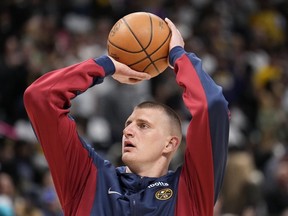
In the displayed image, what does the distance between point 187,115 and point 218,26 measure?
116 inches

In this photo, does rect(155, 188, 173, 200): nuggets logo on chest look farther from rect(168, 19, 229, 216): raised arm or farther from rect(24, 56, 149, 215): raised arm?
rect(24, 56, 149, 215): raised arm

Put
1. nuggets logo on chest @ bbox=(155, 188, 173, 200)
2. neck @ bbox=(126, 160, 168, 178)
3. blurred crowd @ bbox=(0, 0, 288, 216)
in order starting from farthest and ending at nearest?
blurred crowd @ bbox=(0, 0, 288, 216) < neck @ bbox=(126, 160, 168, 178) < nuggets logo on chest @ bbox=(155, 188, 173, 200)

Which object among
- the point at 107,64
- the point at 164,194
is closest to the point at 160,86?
the point at 107,64

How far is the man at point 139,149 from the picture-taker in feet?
13.6

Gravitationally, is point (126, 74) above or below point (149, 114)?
above

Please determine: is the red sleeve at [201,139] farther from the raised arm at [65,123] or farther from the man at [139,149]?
the raised arm at [65,123]

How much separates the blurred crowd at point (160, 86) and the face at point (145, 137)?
299cm

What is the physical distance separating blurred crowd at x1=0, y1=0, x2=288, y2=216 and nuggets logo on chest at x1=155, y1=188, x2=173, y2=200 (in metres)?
3.09

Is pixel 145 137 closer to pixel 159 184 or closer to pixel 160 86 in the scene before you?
pixel 159 184

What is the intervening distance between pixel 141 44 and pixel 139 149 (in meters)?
0.56

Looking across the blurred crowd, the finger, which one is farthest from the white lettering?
the blurred crowd

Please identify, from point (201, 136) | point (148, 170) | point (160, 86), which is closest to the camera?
point (201, 136)

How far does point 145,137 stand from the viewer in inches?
171

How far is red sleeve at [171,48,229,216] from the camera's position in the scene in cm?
411
